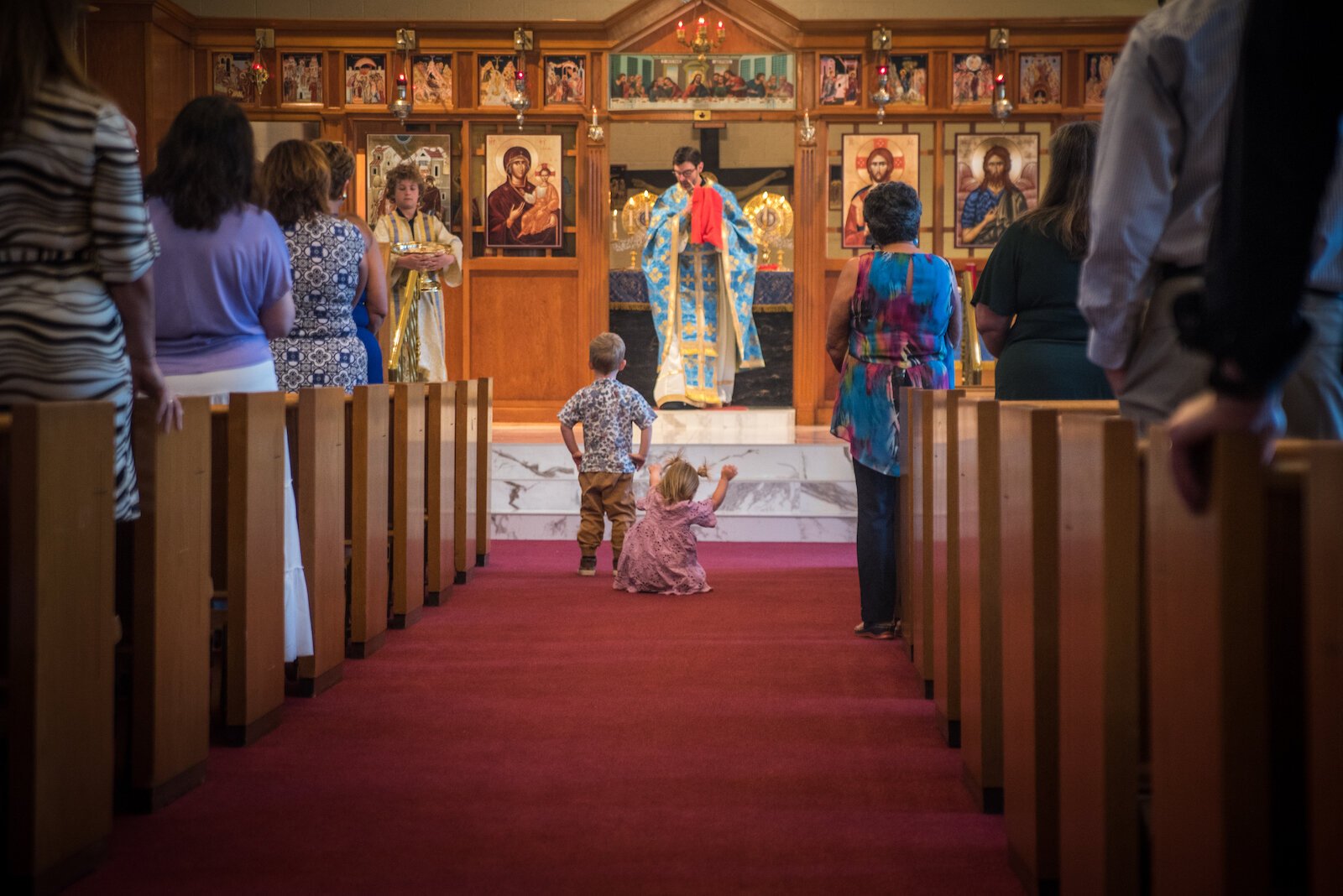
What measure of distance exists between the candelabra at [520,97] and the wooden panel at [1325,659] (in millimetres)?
10773

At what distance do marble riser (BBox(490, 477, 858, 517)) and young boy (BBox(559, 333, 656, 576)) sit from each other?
6.32 ft

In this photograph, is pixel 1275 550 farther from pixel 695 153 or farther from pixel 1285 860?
pixel 695 153

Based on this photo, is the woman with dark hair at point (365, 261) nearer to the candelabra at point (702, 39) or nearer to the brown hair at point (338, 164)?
the brown hair at point (338, 164)

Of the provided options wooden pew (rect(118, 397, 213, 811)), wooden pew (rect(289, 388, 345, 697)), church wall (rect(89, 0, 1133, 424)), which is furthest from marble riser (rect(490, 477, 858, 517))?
wooden pew (rect(118, 397, 213, 811))

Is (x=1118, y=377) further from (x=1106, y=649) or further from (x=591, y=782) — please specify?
(x=591, y=782)

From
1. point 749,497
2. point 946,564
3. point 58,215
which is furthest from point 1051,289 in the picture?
point 749,497

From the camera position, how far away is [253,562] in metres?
3.63

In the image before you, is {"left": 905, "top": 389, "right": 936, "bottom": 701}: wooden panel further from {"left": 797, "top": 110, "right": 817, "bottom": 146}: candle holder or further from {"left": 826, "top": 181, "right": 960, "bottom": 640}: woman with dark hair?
{"left": 797, "top": 110, "right": 817, "bottom": 146}: candle holder

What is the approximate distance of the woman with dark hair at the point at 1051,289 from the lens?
12.4ft

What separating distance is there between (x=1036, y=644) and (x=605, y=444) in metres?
4.46

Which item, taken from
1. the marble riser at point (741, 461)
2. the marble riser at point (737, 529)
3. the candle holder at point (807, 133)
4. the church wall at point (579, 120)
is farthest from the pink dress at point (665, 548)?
the candle holder at point (807, 133)

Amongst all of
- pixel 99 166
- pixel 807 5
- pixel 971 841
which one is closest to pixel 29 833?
pixel 99 166

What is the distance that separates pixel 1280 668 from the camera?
68.0 inches

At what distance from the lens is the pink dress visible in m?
6.25
